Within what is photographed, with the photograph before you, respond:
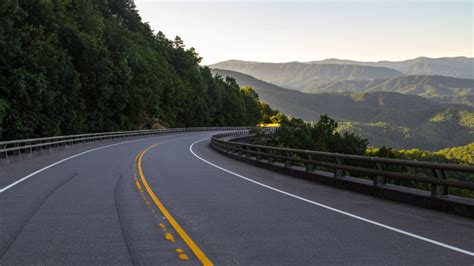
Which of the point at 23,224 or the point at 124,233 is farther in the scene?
the point at 23,224

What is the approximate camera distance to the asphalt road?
6680 millimetres

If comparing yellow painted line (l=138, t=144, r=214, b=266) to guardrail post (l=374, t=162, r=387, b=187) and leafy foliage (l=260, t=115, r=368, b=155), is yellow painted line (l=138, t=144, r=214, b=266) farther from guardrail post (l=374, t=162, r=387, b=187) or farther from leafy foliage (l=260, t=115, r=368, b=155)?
leafy foliage (l=260, t=115, r=368, b=155)

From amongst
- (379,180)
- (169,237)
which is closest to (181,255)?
Answer: (169,237)

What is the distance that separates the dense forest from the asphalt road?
28444 millimetres

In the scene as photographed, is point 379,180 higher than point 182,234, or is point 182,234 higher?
point 182,234

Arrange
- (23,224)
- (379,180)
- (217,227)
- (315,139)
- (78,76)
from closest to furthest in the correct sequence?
(217,227) → (23,224) → (379,180) → (78,76) → (315,139)

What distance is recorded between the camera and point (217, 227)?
863 cm

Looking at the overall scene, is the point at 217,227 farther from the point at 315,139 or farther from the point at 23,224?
the point at 315,139

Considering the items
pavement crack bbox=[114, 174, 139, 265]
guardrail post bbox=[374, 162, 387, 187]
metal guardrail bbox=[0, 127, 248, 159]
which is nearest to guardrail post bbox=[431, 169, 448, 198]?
guardrail post bbox=[374, 162, 387, 187]

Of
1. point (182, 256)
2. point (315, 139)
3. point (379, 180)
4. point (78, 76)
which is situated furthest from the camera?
point (315, 139)

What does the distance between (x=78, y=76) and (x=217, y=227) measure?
51532mm

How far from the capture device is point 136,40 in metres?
100

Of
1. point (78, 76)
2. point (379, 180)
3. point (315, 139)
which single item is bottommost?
point (315, 139)

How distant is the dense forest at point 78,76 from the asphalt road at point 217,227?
28.4m
